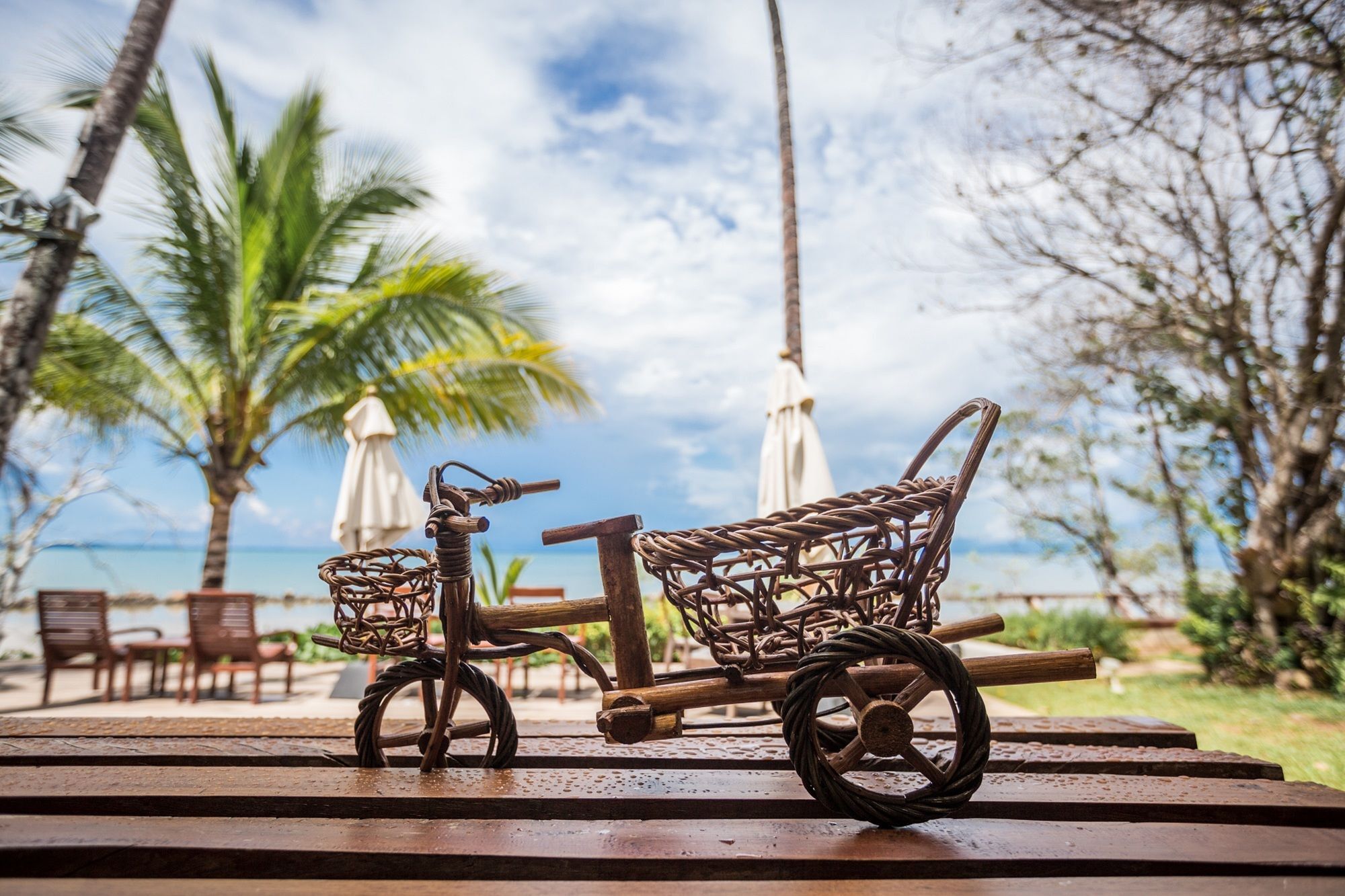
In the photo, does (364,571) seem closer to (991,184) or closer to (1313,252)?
(991,184)

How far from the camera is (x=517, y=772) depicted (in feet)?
5.25

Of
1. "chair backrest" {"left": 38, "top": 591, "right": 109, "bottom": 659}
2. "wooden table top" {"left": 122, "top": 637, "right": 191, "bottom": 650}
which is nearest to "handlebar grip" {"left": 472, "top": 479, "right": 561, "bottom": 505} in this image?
"wooden table top" {"left": 122, "top": 637, "right": 191, "bottom": 650}

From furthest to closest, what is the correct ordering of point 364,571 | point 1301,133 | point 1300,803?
point 1301,133
point 364,571
point 1300,803

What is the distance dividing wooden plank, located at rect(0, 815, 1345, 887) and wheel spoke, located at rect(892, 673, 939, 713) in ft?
0.91

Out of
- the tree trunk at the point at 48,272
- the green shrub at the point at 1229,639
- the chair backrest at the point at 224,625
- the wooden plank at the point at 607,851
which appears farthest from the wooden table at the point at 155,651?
the green shrub at the point at 1229,639

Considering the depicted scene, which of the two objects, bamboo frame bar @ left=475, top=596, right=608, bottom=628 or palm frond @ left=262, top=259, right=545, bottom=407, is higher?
palm frond @ left=262, top=259, right=545, bottom=407

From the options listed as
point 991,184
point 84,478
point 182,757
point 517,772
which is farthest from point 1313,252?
point 84,478

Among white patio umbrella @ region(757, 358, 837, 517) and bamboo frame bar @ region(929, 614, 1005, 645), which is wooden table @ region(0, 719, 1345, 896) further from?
white patio umbrella @ region(757, 358, 837, 517)

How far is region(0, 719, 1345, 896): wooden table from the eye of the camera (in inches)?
43.6

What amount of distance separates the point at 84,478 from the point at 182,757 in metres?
9.20

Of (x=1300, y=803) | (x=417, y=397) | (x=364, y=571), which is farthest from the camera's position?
(x=417, y=397)

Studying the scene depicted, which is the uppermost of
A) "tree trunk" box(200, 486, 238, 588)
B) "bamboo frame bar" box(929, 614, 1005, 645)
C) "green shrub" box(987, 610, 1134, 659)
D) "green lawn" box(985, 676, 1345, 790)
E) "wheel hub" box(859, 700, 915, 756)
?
"tree trunk" box(200, 486, 238, 588)

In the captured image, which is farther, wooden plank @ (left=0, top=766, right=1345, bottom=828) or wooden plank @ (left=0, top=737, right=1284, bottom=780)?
wooden plank @ (left=0, top=737, right=1284, bottom=780)

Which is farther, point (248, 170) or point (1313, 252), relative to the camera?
point (248, 170)
